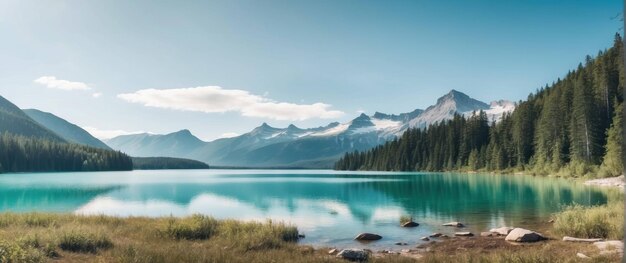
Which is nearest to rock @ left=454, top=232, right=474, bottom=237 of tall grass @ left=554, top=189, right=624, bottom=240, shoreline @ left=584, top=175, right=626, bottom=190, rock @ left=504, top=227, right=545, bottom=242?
rock @ left=504, top=227, right=545, bottom=242

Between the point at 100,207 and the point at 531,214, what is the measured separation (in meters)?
48.0

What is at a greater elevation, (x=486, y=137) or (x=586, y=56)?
(x=586, y=56)

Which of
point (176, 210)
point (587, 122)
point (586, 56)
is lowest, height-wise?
point (176, 210)

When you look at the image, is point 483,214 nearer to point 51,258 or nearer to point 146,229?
point 146,229

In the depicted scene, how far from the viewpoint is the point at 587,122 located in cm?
9706

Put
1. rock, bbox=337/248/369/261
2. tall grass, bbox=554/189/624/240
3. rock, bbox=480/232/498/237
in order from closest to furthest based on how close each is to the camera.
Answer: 1. rock, bbox=337/248/369/261
2. tall grass, bbox=554/189/624/240
3. rock, bbox=480/232/498/237

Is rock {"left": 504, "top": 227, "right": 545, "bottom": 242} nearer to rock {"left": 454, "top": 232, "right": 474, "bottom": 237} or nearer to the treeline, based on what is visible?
rock {"left": 454, "top": 232, "right": 474, "bottom": 237}

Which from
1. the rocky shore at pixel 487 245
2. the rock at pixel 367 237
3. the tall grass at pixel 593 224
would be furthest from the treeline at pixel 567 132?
the rock at pixel 367 237

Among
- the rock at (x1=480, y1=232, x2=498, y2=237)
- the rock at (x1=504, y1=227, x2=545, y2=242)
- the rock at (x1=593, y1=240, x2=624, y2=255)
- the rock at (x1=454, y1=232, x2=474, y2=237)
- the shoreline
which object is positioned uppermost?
the shoreline

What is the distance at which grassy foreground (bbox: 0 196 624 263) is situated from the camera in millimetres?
17391

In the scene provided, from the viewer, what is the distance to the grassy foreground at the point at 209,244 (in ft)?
57.1

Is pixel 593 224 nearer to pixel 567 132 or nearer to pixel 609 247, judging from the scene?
pixel 609 247

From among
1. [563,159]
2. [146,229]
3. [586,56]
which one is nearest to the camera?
[146,229]

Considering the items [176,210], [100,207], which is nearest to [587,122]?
[176,210]
